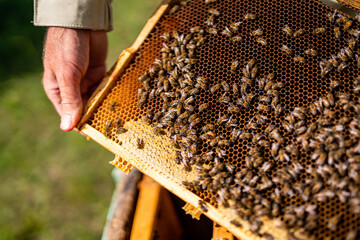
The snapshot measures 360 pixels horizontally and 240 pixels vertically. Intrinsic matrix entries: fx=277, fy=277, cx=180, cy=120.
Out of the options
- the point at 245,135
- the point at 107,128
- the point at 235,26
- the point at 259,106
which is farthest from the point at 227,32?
the point at 107,128

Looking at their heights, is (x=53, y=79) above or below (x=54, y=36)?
below

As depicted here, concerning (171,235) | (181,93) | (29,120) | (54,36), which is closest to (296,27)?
(181,93)

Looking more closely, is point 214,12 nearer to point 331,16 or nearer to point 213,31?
point 213,31

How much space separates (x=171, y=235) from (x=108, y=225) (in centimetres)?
145

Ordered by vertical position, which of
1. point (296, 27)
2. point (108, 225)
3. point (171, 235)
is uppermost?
point (296, 27)

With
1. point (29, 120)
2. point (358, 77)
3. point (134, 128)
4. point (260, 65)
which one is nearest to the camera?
point (358, 77)

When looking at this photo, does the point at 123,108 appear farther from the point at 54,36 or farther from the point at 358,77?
the point at 358,77

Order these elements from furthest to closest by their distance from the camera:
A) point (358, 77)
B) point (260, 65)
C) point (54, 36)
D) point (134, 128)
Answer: point (54, 36) → point (134, 128) → point (260, 65) → point (358, 77)

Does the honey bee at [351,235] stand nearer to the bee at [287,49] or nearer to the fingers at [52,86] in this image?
the bee at [287,49]

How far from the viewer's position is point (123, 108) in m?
4.22

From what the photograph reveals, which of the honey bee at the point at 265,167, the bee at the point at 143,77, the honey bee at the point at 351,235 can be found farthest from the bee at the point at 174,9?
the honey bee at the point at 351,235

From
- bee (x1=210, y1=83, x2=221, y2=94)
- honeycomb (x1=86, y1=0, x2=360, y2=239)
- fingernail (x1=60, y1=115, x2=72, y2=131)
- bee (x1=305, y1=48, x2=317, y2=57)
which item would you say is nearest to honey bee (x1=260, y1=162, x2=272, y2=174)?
honeycomb (x1=86, y1=0, x2=360, y2=239)

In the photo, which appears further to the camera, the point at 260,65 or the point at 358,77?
the point at 260,65

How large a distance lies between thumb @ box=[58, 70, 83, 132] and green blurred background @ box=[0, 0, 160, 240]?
3.54 metres
